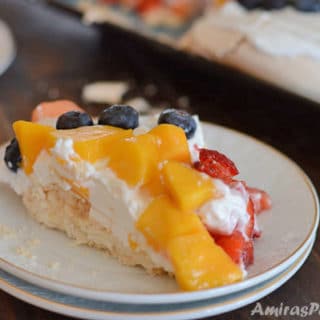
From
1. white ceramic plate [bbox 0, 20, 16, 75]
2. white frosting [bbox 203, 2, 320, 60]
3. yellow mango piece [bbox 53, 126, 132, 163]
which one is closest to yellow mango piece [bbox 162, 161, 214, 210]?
yellow mango piece [bbox 53, 126, 132, 163]

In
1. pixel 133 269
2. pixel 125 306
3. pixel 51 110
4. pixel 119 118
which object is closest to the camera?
pixel 125 306

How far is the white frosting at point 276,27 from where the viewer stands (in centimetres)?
174

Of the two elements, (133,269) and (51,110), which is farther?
(51,110)

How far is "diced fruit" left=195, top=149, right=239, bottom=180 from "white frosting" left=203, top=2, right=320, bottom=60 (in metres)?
0.72

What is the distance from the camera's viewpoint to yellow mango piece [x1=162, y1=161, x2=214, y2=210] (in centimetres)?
97

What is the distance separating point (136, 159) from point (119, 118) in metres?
0.18

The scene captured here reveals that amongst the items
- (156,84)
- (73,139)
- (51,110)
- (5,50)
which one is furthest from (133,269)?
(5,50)

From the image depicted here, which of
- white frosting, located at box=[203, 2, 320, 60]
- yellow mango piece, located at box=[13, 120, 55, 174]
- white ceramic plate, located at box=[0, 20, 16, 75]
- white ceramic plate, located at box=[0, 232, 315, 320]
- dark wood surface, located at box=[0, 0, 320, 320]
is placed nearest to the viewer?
white ceramic plate, located at box=[0, 232, 315, 320]

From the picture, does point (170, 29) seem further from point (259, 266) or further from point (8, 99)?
point (259, 266)

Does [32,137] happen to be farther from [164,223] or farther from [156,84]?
[156,84]

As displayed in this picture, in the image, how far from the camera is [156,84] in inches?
77.0

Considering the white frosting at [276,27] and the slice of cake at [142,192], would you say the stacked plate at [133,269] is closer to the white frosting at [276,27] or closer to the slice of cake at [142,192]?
the slice of cake at [142,192]

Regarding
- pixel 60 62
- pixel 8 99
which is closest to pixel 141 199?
pixel 8 99

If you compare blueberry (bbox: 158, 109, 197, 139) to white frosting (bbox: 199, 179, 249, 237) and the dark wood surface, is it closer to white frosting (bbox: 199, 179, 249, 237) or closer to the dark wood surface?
white frosting (bbox: 199, 179, 249, 237)
